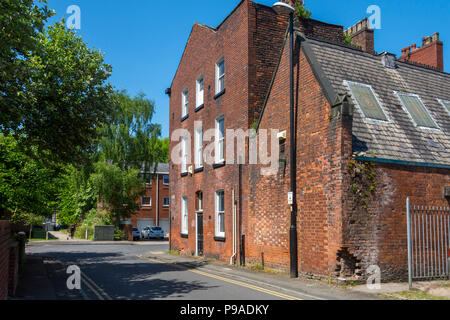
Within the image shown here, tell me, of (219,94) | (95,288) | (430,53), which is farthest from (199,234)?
(430,53)

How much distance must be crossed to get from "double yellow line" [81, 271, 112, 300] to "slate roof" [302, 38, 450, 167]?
7.68 metres

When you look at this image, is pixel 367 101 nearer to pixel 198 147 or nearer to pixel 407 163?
pixel 407 163

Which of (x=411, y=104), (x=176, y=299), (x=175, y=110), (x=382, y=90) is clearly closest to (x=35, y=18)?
(x=176, y=299)

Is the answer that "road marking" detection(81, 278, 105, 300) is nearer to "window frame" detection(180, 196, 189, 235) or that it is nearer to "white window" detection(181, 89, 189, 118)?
"window frame" detection(180, 196, 189, 235)

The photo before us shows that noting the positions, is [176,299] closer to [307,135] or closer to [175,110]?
[307,135]

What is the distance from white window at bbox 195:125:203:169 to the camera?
73.0ft

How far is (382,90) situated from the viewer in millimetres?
15016

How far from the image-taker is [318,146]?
1275 cm

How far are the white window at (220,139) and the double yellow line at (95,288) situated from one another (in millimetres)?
8095

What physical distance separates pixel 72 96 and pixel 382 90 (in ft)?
34.0

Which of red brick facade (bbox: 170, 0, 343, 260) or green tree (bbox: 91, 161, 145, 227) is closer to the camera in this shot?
red brick facade (bbox: 170, 0, 343, 260)

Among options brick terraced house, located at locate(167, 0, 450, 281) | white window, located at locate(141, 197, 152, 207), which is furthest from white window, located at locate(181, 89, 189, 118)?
white window, located at locate(141, 197, 152, 207)

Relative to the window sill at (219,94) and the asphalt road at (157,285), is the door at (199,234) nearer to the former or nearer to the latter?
the asphalt road at (157,285)

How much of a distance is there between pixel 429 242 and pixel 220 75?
11.9 meters
